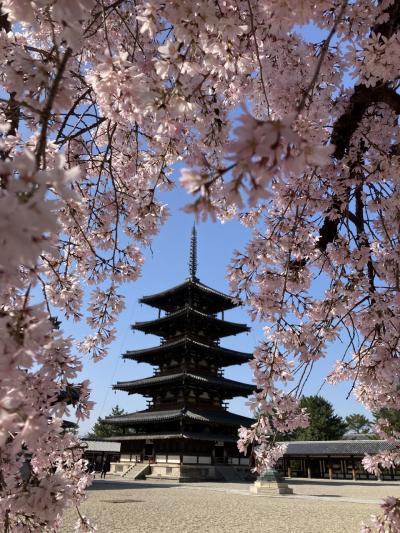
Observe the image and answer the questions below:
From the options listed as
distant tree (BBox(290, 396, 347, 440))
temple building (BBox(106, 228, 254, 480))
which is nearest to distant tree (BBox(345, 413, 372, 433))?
distant tree (BBox(290, 396, 347, 440))

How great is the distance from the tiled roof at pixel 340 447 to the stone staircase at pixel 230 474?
551 cm

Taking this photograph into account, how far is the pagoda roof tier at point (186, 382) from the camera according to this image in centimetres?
2419

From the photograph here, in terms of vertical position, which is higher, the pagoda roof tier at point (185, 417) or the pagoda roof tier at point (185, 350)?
the pagoda roof tier at point (185, 350)

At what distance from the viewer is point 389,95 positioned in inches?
131

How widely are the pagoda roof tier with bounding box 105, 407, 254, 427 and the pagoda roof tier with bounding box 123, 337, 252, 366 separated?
10.5 ft

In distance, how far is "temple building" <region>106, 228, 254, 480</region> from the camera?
2353 centimetres

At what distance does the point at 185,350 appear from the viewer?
2580 cm

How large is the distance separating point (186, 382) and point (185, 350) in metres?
1.96

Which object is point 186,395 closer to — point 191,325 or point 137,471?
point 191,325

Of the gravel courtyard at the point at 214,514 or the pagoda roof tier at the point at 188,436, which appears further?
the pagoda roof tier at the point at 188,436

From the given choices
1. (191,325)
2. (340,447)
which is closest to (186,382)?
(191,325)

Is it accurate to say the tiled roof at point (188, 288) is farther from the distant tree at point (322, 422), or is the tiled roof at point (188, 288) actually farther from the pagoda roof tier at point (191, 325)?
the distant tree at point (322, 422)

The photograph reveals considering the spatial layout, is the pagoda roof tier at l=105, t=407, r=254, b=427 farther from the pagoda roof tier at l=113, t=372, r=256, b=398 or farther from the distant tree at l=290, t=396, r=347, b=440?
the distant tree at l=290, t=396, r=347, b=440

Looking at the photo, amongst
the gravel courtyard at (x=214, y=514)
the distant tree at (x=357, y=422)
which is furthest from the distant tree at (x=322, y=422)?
the gravel courtyard at (x=214, y=514)
